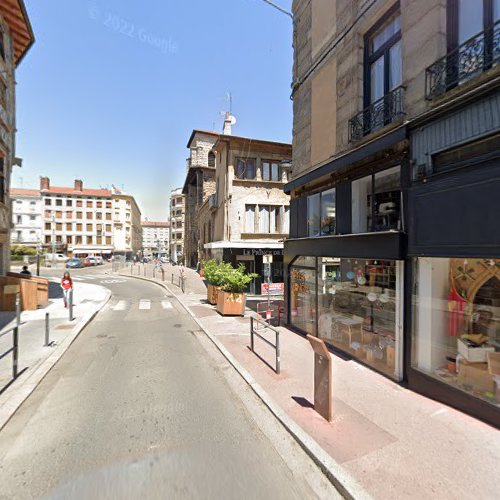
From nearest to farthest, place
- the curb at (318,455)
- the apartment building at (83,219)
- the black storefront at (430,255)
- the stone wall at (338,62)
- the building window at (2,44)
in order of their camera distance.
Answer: the curb at (318,455)
the black storefront at (430,255)
the stone wall at (338,62)
the building window at (2,44)
the apartment building at (83,219)

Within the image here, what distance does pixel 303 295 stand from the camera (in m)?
8.95

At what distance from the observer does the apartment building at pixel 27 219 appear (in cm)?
5806

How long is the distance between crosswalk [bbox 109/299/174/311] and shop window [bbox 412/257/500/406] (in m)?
11.1

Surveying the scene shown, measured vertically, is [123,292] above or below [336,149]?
below

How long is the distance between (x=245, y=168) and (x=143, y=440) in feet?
55.2

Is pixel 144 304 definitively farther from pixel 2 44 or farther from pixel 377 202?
pixel 2 44

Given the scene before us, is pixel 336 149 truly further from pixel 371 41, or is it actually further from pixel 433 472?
pixel 433 472

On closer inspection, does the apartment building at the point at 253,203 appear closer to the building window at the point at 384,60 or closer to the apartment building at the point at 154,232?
the building window at the point at 384,60

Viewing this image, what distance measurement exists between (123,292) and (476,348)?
19254 millimetres

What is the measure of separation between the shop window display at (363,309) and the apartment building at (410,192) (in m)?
0.03

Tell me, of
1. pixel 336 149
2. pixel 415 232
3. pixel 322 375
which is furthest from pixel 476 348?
pixel 336 149

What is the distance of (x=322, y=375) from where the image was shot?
13.6 ft

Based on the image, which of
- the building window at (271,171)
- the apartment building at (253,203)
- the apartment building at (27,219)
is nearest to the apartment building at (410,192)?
the apartment building at (253,203)

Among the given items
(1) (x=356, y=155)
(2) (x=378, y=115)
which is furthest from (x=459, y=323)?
(2) (x=378, y=115)
